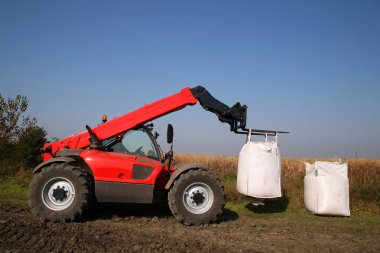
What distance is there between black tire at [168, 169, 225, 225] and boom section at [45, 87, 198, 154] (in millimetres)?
1547

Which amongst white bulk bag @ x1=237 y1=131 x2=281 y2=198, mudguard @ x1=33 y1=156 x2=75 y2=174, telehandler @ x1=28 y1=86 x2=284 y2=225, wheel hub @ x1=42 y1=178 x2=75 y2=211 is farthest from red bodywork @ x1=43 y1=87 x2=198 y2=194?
white bulk bag @ x1=237 y1=131 x2=281 y2=198

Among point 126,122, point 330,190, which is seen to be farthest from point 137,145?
point 330,190

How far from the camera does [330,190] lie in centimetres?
850

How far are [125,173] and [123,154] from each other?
1.78ft

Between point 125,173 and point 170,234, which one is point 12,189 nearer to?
point 125,173

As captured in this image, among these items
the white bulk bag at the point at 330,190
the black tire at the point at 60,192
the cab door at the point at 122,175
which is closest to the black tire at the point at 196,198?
the cab door at the point at 122,175

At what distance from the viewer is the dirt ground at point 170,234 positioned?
16.9ft

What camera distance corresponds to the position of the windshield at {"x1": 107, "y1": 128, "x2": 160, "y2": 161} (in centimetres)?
747

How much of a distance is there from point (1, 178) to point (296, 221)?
10548 millimetres

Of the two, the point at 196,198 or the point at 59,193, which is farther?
the point at 196,198

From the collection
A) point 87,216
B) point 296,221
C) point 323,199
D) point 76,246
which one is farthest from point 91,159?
point 323,199

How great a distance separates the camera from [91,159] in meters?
6.80

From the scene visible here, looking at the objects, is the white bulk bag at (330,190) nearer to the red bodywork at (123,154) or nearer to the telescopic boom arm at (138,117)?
the telescopic boom arm at (138,117)

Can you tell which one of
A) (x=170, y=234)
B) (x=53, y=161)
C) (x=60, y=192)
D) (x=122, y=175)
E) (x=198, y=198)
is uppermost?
(x=53, y=161)
